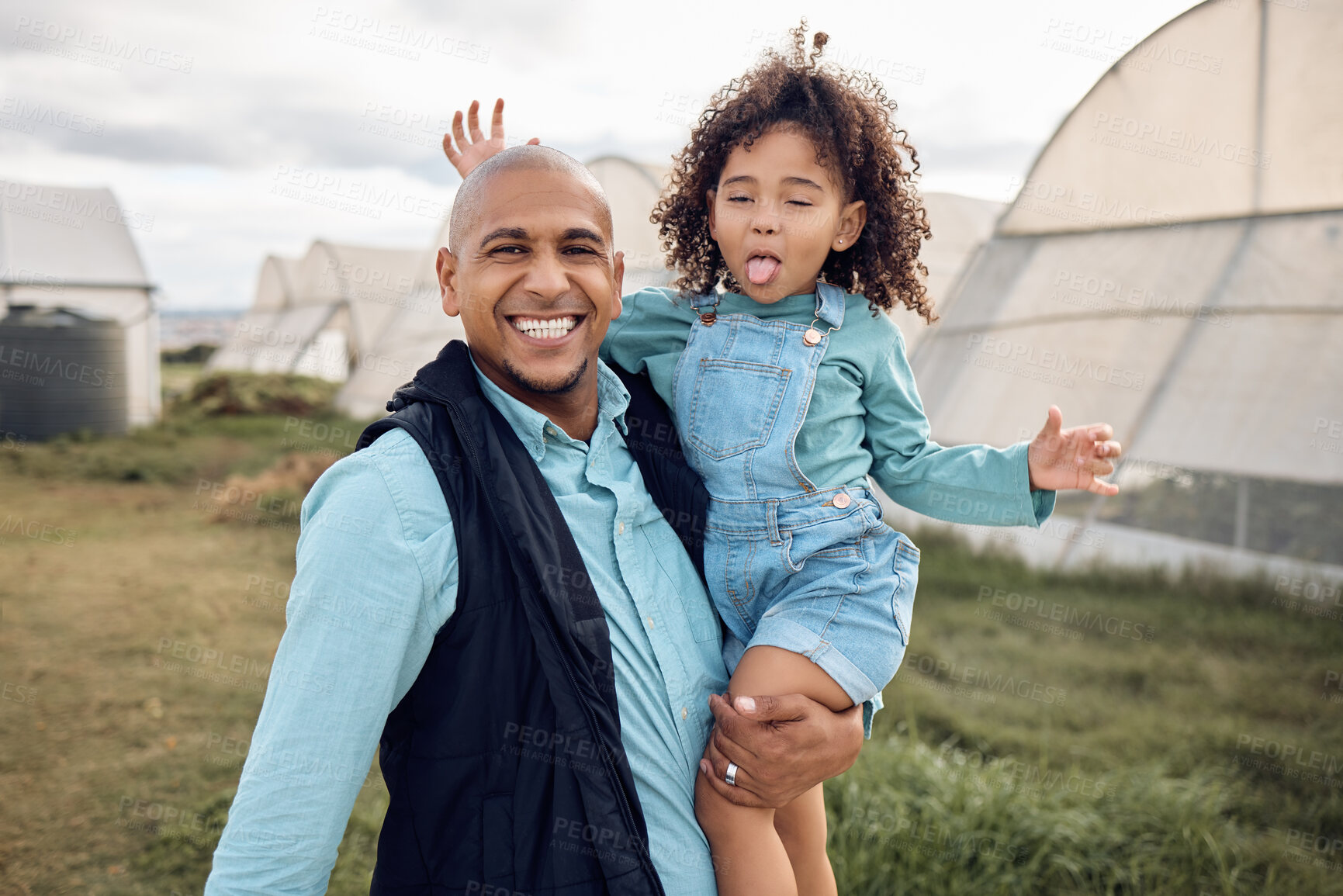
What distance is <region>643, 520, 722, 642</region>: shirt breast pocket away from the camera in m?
1.95

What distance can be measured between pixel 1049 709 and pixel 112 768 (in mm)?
5318

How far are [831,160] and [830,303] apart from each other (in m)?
0.39

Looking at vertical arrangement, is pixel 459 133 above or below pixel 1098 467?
above

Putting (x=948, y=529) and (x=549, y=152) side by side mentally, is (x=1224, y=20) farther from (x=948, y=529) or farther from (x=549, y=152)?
(x=549, y=152)

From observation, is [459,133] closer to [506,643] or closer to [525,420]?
[525,420]

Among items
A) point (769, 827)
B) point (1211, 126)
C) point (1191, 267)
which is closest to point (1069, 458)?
point (769, 827)

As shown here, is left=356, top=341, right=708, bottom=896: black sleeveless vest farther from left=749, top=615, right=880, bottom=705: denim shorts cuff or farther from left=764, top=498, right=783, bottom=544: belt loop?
left=764, top=498, right=783, bottom=544: belt loop

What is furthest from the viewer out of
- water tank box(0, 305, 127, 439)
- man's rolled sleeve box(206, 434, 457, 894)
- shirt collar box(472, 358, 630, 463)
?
water tank box(0, 305, 127, 439)

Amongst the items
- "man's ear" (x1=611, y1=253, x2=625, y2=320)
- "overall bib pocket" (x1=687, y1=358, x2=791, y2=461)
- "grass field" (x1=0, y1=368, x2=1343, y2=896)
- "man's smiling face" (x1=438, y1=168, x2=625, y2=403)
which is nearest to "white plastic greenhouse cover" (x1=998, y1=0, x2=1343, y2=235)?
→ "grass field" (x1=0, y1=368, x2=1343, y2=896)

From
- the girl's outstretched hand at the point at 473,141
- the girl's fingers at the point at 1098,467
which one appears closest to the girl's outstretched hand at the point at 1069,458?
the girl's fingers at the point at 1098,467

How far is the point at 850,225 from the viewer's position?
2.51 m

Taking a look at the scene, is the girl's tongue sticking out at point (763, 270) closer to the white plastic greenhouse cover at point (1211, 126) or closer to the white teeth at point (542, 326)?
the white teeth at point (542, 326)

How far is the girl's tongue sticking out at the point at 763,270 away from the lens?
2.29 m

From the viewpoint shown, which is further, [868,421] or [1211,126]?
[1211,126]
